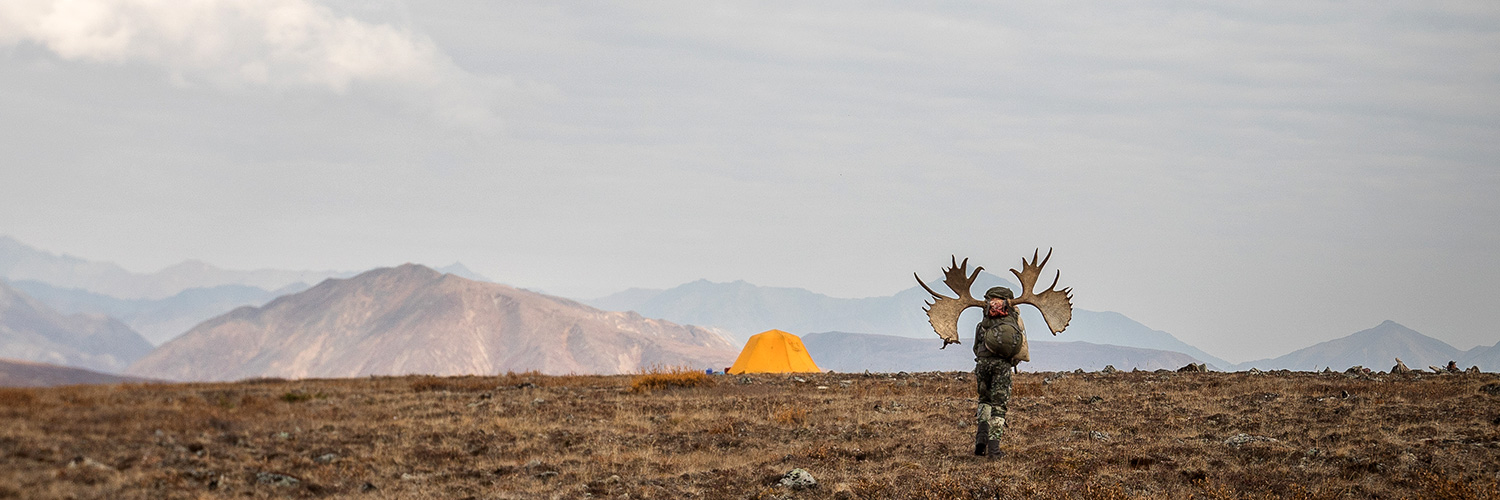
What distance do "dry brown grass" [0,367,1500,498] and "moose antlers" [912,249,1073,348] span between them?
218 cm

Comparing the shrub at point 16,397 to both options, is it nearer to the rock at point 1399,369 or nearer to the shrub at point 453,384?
the shrub at point 453,384

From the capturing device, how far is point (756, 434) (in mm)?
18438

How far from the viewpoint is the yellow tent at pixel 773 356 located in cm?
4109

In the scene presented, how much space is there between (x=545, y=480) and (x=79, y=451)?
244 inches

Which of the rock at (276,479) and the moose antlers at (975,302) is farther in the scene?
the moose antlers at (975,302)

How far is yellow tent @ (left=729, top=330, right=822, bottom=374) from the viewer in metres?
41.1

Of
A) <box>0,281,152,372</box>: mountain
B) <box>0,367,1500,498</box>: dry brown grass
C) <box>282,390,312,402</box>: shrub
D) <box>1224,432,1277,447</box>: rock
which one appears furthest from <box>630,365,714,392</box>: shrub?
<box>0,281,152,372</box>: mountain

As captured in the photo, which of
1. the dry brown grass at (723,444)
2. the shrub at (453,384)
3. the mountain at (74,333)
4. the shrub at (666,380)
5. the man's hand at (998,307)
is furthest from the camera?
the mountain at (74,333)

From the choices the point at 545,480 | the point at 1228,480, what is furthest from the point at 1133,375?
the point at 545,480

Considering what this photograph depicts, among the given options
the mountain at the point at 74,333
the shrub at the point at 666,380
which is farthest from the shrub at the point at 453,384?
the mountain at the point at 74,333

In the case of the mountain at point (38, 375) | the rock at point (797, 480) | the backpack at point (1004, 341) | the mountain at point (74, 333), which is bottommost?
the mountain at point (74, 333)

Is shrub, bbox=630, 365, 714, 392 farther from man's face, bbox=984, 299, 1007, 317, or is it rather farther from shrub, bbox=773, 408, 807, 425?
man's face, bbox=984, 299, 1007, 317

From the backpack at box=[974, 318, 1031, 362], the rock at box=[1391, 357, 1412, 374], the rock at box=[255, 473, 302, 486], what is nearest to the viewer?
the rock at box=[255, 473, 302, 486]

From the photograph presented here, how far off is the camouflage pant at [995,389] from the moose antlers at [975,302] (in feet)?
4.16
